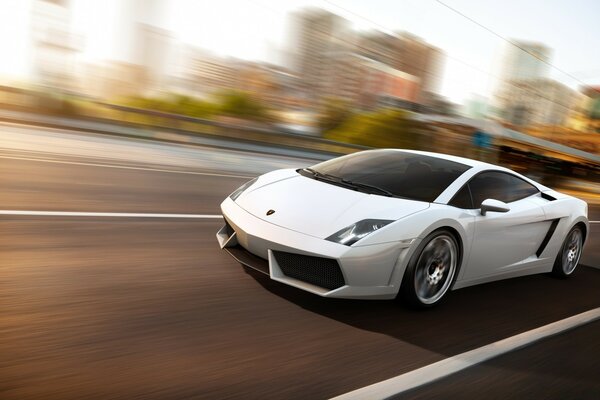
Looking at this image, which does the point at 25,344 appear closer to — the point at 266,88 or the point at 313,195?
the point at 313,195

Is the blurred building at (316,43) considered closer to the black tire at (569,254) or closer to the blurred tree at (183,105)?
the blurred tree at (183,105)

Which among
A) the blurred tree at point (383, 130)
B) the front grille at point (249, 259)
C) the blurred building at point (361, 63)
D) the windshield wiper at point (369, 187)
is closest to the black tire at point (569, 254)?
the windshield wiper at point (369, 187)

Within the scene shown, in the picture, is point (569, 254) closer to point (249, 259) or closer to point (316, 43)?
point (249, 259)

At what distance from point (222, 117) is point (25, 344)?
2208 centimetres

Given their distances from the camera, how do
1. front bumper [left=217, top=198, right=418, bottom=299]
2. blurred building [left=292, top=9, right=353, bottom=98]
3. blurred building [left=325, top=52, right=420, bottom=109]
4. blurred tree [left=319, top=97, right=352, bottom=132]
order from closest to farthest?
1. front bumper [left=217, top=198, right=418, bottom=299]
2. blurred tree [left=319, top=97, right=352, bottom=132]
3. blurred building [left=292, top=9, right=353, bottom=98]
4. blurred building [left=325, top=52, right=420, bottom=109]

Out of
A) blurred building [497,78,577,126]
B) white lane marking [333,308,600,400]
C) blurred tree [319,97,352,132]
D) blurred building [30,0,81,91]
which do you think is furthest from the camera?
blurred building [497,78,577,126]

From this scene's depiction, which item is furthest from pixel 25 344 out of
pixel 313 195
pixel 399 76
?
pixel 399 76

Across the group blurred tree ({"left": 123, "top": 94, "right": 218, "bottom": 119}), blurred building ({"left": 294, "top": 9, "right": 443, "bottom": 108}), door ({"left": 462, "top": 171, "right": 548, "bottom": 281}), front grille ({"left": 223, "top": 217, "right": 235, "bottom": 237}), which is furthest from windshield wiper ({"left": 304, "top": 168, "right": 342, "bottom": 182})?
blurred building ({"left": 294, "top": 9, "right": 443, "bottom": 108})

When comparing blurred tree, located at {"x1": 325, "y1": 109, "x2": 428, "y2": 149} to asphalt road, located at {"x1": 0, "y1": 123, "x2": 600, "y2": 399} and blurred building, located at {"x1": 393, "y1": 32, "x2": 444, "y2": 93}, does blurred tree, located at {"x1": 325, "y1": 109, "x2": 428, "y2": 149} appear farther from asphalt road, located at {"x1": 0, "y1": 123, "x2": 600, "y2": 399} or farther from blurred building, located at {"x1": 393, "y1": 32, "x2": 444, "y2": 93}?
asphalt road, located at {"x1": 0, "y1": 123, "x2": 600, "y2": 399}

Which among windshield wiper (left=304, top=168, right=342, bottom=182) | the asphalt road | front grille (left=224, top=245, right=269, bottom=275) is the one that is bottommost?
the asphalt road

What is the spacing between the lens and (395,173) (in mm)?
4910

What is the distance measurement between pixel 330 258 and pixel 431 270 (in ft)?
3.23

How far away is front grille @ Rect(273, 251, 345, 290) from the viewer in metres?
3.71

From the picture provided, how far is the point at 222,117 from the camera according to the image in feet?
→ 79.8
